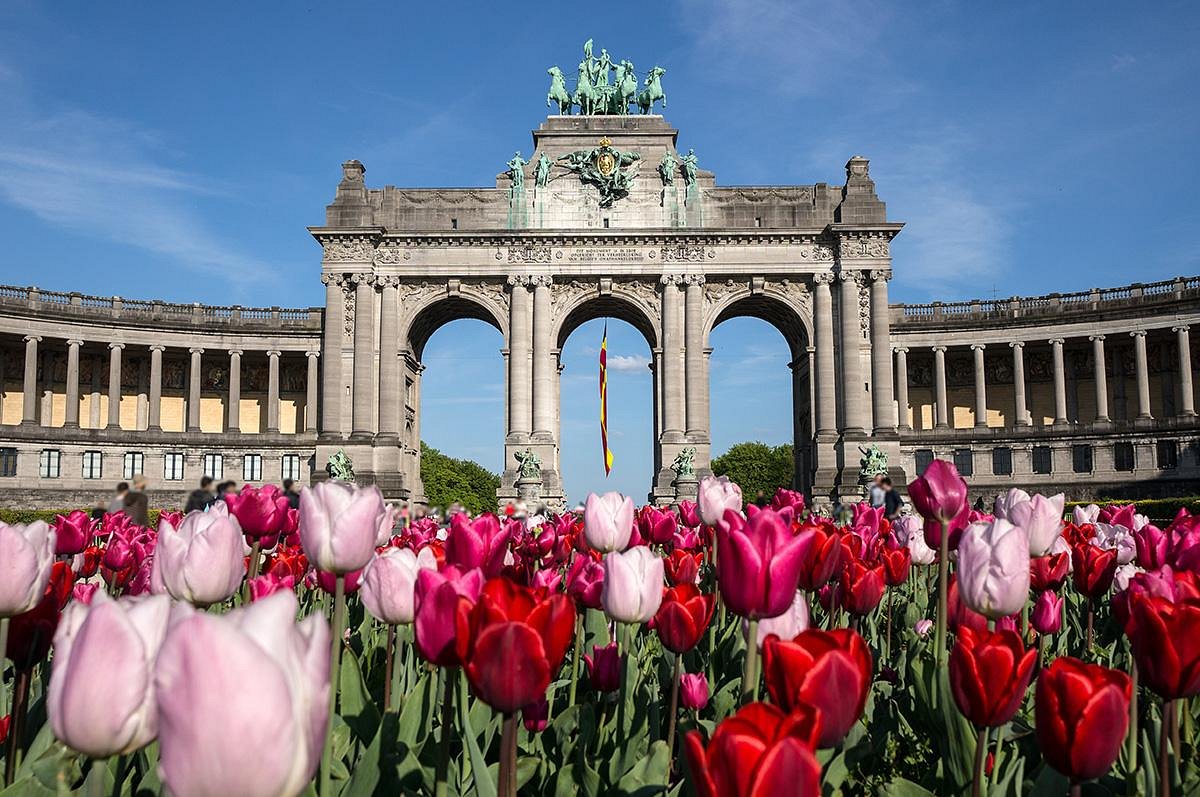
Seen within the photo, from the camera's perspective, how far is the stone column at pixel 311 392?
59594mm

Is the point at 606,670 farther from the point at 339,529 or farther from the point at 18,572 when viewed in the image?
the point at 18,572

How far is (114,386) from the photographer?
56.6 metres

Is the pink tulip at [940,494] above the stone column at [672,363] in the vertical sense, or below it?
below

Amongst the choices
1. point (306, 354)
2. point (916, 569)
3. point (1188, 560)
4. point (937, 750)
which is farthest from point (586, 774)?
point (306, 354)

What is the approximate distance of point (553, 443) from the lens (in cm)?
4884

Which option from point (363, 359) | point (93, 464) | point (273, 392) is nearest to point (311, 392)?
point (273, 392)

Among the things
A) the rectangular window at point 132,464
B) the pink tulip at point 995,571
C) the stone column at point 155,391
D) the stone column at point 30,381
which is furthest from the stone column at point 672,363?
the pink tulip at point 995,571

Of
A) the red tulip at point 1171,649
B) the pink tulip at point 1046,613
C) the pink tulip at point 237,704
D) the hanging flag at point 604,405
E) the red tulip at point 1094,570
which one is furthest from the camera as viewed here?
the hanging flag at point 604,405

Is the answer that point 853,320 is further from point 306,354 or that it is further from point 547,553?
point 547,553

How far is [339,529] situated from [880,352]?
161ft

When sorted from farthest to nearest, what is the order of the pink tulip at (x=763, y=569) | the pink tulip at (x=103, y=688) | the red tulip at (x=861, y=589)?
the red tulip at (x=861, y=589), the pink tulip at (x=763, y=569), the pink tulip at (x=103, y=688)

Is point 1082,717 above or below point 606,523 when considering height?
below

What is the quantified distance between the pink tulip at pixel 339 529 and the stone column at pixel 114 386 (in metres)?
60.0

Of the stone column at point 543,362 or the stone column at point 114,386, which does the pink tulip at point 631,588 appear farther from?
the stone column at point 114,386
